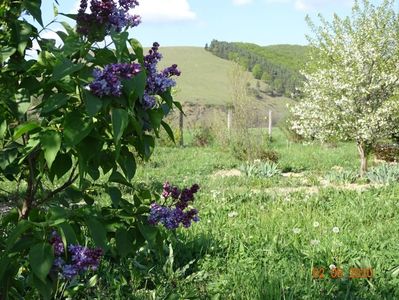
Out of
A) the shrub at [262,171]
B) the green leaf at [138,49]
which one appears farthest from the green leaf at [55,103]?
the shrub at [262,171]

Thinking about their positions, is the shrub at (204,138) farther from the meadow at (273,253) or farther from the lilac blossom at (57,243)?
the lilac blossom at (57,243)

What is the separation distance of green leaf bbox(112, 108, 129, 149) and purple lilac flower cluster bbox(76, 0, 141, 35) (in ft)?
1.53

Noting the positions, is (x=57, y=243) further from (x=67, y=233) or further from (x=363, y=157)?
(x=363, y=157)

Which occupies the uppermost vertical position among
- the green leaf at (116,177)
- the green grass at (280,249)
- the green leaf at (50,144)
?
the green leaf at (50,144)

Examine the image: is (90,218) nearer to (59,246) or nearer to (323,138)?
(59,246)

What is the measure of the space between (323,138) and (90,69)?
35.2 feet

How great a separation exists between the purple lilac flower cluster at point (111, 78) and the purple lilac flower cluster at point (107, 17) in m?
0.33

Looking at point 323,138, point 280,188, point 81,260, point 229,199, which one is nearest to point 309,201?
point 229,199

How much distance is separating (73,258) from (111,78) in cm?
58

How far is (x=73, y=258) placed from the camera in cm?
163

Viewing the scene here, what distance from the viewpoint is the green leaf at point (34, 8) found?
70.1 inches

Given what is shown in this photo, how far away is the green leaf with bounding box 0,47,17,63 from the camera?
1705 mm

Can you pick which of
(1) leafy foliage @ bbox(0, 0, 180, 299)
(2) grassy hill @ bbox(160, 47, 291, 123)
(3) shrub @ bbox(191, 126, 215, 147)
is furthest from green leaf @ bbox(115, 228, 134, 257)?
(2) grassy hill @ bbox(160, 47, 291, 123)
